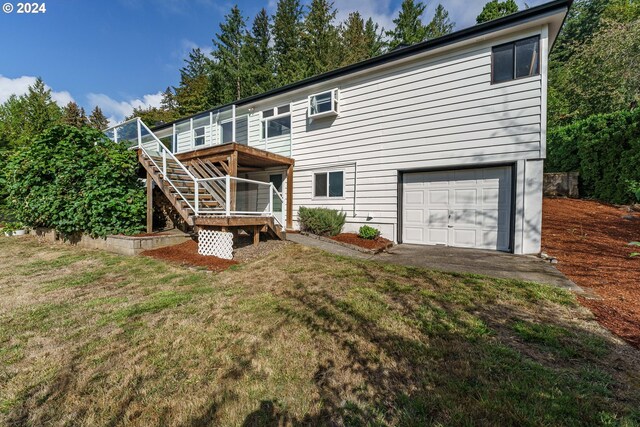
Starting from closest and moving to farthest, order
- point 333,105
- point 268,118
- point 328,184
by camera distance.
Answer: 1. point 333,105
2. point 328,184
3. point 268,118

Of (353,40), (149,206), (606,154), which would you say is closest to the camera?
(149,206)

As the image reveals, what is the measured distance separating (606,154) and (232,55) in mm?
26211

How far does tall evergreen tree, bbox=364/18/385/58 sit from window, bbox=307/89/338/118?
18314 mm

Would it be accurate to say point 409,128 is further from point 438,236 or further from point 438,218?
point 438,236

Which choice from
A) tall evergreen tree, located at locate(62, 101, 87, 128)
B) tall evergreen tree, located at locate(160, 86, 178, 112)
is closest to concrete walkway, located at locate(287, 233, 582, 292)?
tall evergreen tree, located at locate(62, 101, 87, 128)

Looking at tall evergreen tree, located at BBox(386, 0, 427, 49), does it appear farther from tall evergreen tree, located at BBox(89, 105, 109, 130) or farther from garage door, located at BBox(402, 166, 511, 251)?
tall evergreen tree, located at BBox(89, 105, 109, 130)

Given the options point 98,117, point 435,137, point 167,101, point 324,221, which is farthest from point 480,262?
point 98,117

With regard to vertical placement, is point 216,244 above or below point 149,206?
below

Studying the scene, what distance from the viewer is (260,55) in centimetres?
2436

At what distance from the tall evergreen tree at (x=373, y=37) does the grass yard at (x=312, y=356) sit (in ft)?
85.3

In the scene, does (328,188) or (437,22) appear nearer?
(328,188)

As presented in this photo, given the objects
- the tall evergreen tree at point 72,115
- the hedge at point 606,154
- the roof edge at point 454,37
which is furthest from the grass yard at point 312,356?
the tall evergreen tree at point 72,115

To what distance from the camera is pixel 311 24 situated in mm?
22531

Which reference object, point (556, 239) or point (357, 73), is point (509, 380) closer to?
point (556, 239)
